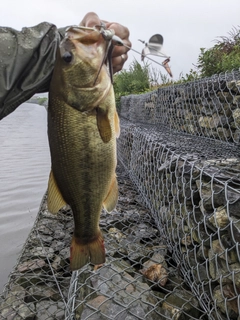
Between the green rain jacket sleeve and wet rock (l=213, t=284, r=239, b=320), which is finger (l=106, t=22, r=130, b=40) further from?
wet rock (l=213, t=284, r=239, b=320)

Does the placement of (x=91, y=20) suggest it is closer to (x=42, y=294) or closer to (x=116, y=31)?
(x=116, y=31)

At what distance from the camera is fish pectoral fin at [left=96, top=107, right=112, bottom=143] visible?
1796 millimetres

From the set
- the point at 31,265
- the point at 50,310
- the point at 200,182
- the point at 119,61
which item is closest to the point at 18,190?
the point at 31,265

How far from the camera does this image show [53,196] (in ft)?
6.33

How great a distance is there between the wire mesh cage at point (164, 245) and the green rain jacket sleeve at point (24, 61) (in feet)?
4.35

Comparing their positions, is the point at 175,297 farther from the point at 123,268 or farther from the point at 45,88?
the point at 45,88

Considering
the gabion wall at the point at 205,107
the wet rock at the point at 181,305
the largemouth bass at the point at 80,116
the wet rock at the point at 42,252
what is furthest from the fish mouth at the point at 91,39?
the gabion wall at the point at 205,107

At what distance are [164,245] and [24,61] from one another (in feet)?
8.34

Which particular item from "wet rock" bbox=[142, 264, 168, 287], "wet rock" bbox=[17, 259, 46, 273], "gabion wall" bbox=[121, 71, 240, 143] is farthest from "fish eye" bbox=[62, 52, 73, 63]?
"gabion wall" bbox=[121, 71, 240, 143]

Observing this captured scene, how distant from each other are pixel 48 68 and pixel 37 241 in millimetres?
2721

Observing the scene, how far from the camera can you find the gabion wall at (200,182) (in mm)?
2387

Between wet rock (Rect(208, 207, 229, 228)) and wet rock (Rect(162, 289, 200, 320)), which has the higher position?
wet rock (Rect(208, 207, 229, 228))

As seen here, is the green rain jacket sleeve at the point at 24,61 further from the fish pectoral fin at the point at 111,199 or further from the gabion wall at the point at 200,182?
the gabion wall at the point at 200,182

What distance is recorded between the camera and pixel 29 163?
36.6 ft
